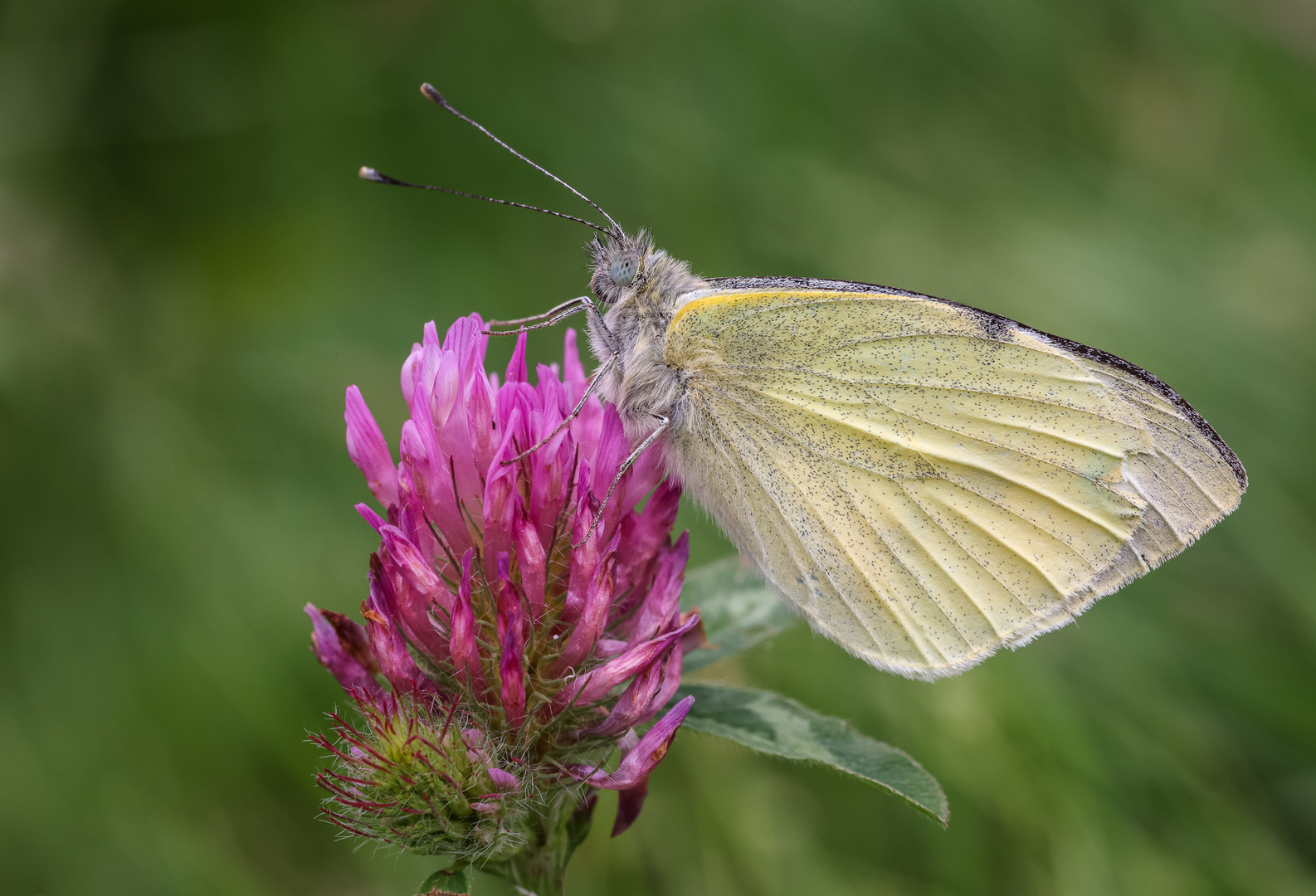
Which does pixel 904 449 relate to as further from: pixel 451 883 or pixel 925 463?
pixel 451 883

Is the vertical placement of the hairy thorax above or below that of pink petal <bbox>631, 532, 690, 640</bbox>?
above

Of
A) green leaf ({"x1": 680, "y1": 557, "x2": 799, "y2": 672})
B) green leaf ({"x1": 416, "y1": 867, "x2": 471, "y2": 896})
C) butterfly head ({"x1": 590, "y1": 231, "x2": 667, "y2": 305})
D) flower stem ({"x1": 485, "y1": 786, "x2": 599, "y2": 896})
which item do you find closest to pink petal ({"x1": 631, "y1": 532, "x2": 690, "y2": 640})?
flower stem ({"x1": 485, "y1": 786, "x2": 599, "y2": 896})

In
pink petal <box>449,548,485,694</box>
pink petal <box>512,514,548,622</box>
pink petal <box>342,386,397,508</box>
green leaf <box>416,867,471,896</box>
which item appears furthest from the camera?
pink petal <box>342,386,397,508</box>

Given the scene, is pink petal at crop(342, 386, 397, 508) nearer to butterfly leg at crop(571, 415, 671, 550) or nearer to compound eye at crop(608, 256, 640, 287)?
butterfly leg at crop(571, 415, 671, 550)

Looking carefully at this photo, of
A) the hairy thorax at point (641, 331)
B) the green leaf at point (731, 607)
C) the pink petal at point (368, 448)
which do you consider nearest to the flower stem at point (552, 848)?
the green leaf at point (731, 607)

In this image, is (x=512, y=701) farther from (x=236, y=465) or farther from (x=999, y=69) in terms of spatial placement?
(x=999, y=69)

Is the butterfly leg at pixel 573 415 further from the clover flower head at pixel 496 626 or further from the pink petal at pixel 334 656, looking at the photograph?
the pink petal at pixel 334 656

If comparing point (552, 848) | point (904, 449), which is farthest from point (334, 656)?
point (904, 449)
